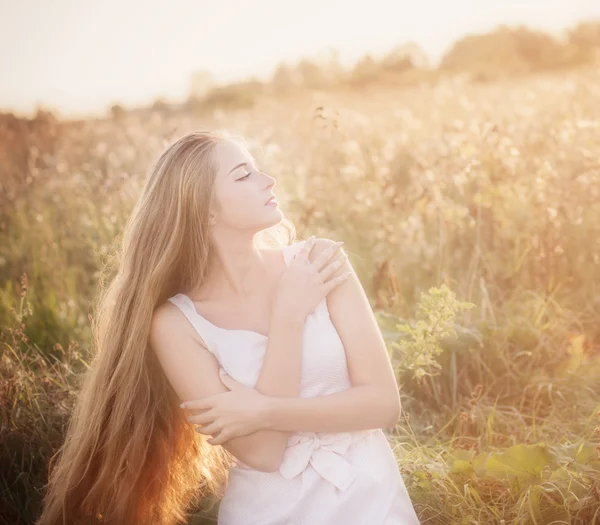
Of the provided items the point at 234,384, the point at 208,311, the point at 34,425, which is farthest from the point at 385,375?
the point at 34,425

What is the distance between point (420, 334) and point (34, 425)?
175cm

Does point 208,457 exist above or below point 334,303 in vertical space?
below

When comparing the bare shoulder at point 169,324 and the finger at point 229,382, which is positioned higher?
the bare shoulder at point 169,324

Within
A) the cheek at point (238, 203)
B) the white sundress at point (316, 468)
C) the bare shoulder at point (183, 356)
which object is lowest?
the white sundress at point (316, 468)

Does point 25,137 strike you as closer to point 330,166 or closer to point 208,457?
point 330,166

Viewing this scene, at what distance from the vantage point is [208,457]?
8.80ft

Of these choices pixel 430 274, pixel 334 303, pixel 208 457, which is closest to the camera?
pixel 334 303

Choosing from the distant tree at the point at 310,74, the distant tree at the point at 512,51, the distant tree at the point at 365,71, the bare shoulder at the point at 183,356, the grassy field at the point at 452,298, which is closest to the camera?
the bare shoulder at the point at 183,356

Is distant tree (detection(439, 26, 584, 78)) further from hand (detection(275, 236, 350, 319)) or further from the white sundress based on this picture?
the white sundress

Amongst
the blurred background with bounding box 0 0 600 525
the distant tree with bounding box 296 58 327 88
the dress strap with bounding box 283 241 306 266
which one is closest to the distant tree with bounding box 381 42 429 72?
the distant tree with bounding box 296 58 327 88

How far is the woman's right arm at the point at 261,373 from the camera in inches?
83.8

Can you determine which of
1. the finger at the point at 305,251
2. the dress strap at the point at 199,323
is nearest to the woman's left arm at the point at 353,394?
the finger at the point at 305,251

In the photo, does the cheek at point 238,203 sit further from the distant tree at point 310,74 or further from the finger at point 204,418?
the distant tree at point 310,74

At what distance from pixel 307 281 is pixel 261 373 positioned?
33 cm
